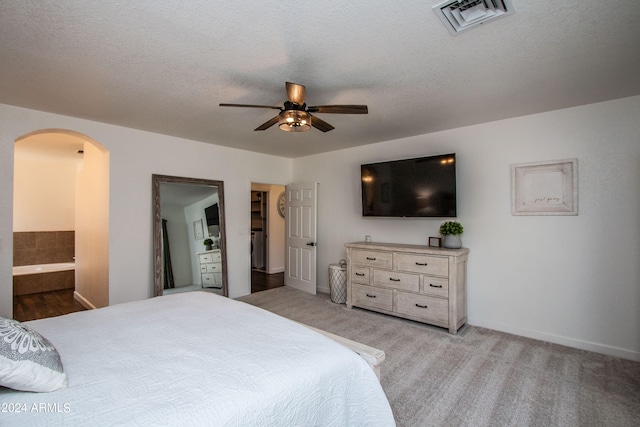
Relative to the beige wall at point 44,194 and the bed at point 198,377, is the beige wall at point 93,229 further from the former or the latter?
the bed at point 198,377

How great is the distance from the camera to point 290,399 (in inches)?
45.4

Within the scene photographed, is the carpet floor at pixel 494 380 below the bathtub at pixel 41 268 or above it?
below

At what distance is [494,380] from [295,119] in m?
2.65

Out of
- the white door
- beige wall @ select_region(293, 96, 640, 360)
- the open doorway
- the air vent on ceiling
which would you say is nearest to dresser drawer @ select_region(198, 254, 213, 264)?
the white door

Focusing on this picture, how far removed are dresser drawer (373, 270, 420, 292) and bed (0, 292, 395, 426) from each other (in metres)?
2.25

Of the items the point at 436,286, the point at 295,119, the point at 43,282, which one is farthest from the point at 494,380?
→ the point at 43,282

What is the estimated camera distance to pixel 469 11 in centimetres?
163

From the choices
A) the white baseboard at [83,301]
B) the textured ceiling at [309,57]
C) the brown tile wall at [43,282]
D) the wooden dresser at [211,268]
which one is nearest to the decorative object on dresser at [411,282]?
the textured ceiling at [309,57]

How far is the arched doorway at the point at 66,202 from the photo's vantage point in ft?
12.6

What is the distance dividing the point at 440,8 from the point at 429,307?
3008 mm

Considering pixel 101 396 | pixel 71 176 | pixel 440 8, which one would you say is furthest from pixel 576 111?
pixel 71 176

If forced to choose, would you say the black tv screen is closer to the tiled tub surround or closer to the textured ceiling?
the textured ceiling

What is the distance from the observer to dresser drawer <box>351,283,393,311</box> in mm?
3866

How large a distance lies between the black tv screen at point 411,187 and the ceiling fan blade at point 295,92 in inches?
83.0
